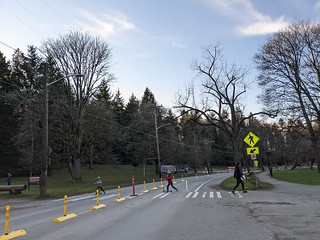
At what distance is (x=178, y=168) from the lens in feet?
300

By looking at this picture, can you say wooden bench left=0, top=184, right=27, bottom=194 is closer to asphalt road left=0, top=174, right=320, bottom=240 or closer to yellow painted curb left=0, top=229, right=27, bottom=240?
asphalt road left=0, top=174, right=320, bottom=240

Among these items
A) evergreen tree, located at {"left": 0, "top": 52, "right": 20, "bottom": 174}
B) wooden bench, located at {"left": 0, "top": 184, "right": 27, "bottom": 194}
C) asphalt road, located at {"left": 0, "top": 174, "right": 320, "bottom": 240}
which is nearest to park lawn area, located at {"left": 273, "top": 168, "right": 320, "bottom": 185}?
asphalt road, located at {"left": 0, "top": 174, "right": 320, "bottom": 240}

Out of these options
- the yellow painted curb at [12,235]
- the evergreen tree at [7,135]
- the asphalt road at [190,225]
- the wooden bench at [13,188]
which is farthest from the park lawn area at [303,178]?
the evergreen tree at [7,135]

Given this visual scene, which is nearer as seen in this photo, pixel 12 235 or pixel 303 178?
pixel 12 235

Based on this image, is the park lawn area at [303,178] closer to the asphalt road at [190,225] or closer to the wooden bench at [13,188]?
the asphalt road at [190,225]

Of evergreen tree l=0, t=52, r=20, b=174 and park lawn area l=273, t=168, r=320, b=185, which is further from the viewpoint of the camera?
evergreen tree l=0, t=52, r=20, b=174

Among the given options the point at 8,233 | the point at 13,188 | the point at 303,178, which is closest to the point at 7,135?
the point at 13,188

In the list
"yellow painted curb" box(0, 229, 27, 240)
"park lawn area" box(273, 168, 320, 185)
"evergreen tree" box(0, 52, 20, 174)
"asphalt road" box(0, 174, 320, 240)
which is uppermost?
"evergreen tree" box(0, 52, 20, 174)

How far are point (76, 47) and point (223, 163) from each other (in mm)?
106464

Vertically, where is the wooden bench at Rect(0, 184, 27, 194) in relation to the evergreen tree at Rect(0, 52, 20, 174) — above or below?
below

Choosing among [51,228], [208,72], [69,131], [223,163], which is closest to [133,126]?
[69,131]

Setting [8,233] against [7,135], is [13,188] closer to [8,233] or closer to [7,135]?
[8,233]

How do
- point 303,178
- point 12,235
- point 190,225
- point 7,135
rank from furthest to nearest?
1. point 7,135
2. point 303,178
3. point 190,225
4. point 12,235

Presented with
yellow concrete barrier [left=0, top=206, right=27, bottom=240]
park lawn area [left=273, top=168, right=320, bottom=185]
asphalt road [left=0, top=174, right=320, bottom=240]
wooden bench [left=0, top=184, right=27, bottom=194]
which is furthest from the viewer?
park lawn area [left=273, top=168, right=320, bottom=185]
